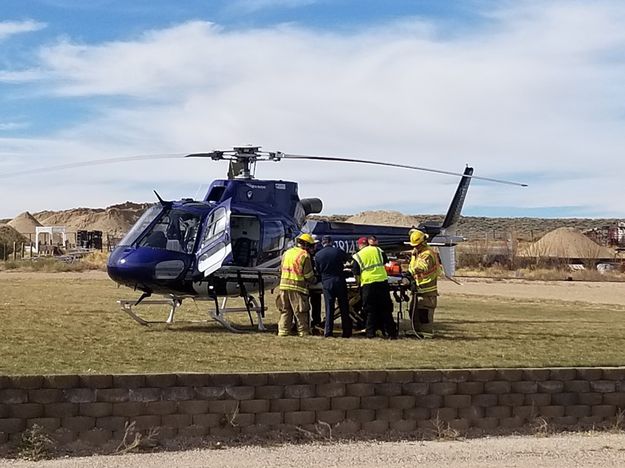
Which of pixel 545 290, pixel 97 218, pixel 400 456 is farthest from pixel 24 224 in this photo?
pixel 400 456

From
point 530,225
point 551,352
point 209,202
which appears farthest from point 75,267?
point 530,225

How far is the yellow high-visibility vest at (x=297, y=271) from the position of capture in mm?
16062

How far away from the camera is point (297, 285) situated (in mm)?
16062

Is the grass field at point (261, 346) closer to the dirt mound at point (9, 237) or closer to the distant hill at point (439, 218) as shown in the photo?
the dirt mound at point (9, 237)

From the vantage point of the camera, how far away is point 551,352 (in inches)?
575

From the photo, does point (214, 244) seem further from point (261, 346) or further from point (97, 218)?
point (97, 218)

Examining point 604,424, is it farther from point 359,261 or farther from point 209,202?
point 209,202

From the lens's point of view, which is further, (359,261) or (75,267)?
(75,267)

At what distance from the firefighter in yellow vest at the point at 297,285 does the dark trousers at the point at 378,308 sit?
967mm

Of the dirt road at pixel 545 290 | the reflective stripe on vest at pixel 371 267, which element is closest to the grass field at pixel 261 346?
the reflective stripe on vest at pixel 371 267

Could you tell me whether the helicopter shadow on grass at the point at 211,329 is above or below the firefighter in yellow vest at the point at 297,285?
below

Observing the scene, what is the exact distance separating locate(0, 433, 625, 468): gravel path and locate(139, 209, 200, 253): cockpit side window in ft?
21.9

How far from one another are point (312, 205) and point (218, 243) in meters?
3.51

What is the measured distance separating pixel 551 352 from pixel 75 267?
145 feet
